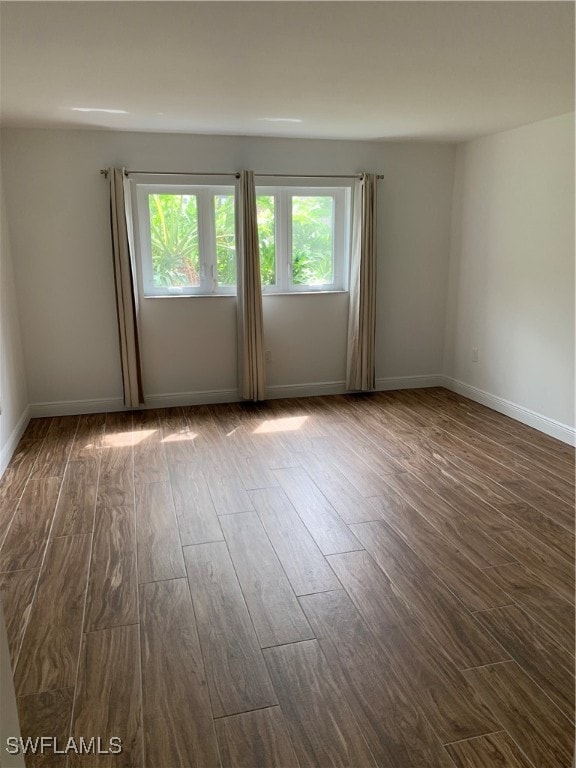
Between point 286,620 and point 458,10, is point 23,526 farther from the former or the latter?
point 458,10

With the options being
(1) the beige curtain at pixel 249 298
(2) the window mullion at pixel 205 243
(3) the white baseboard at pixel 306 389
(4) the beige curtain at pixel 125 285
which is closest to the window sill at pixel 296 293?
(1) the beige curtain at pixel 249 298

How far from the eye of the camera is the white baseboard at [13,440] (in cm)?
375

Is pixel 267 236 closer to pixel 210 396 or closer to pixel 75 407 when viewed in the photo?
pixel 210 396

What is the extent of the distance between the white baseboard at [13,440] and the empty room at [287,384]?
0.15 ft

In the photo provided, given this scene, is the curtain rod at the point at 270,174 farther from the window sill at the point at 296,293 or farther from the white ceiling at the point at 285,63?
the window sill at the point at 296,293

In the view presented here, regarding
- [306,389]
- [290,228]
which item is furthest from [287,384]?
[290,228]

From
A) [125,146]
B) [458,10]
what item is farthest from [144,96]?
[458,10]

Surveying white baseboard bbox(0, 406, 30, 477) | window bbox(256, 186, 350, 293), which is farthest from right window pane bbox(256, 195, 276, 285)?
white baseboard bbox(0, 406, 30, 477)

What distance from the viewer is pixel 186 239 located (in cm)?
494

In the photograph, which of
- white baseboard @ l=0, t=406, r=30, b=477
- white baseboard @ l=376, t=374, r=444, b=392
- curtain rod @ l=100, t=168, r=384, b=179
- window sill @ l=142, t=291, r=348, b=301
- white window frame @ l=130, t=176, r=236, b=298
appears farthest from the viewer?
white baseboard @ l=376, t=374, r=444, b=392

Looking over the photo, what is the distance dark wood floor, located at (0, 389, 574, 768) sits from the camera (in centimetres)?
175

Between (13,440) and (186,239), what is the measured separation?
2.21 m

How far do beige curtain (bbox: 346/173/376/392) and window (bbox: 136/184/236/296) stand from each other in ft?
3.72

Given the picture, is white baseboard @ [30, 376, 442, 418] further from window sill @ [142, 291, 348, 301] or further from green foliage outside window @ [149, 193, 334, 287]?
green foliage outside window @ [149, 193, 334, 287]
